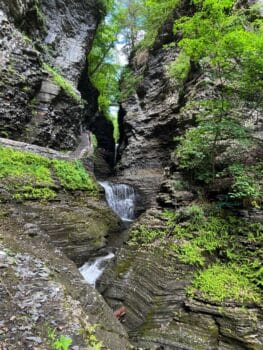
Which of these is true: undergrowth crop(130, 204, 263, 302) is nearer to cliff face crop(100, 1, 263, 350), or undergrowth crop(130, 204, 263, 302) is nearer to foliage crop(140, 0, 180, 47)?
cliff face crop(100, 1, 263, 350)

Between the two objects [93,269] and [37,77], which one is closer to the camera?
[93,269]

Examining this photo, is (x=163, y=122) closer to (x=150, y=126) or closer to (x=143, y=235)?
(x=150, y=126)

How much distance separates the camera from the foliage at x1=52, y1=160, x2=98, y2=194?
387 inches

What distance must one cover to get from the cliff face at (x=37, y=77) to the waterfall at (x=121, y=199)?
10.5ft

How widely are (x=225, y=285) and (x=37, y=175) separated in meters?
6.49

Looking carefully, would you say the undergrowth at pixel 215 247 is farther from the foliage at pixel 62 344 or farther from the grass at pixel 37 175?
the foliage at pixel 62 344

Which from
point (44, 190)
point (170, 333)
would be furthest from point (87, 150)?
point (170, 333)

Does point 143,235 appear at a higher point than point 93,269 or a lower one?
higher

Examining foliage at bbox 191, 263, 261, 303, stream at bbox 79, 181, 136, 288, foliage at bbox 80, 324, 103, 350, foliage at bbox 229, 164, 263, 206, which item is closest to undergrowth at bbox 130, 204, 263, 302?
foliage at bbox 191, 263, 261, 303

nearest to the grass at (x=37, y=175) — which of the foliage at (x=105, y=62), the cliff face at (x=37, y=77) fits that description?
the cliff face at (x=37, y=77)

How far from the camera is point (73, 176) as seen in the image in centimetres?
1028

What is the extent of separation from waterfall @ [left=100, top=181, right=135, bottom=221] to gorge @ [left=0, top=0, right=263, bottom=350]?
72 millimetres

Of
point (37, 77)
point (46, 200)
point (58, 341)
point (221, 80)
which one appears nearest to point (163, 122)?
point (37, 77)

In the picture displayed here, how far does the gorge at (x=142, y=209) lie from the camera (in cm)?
475
